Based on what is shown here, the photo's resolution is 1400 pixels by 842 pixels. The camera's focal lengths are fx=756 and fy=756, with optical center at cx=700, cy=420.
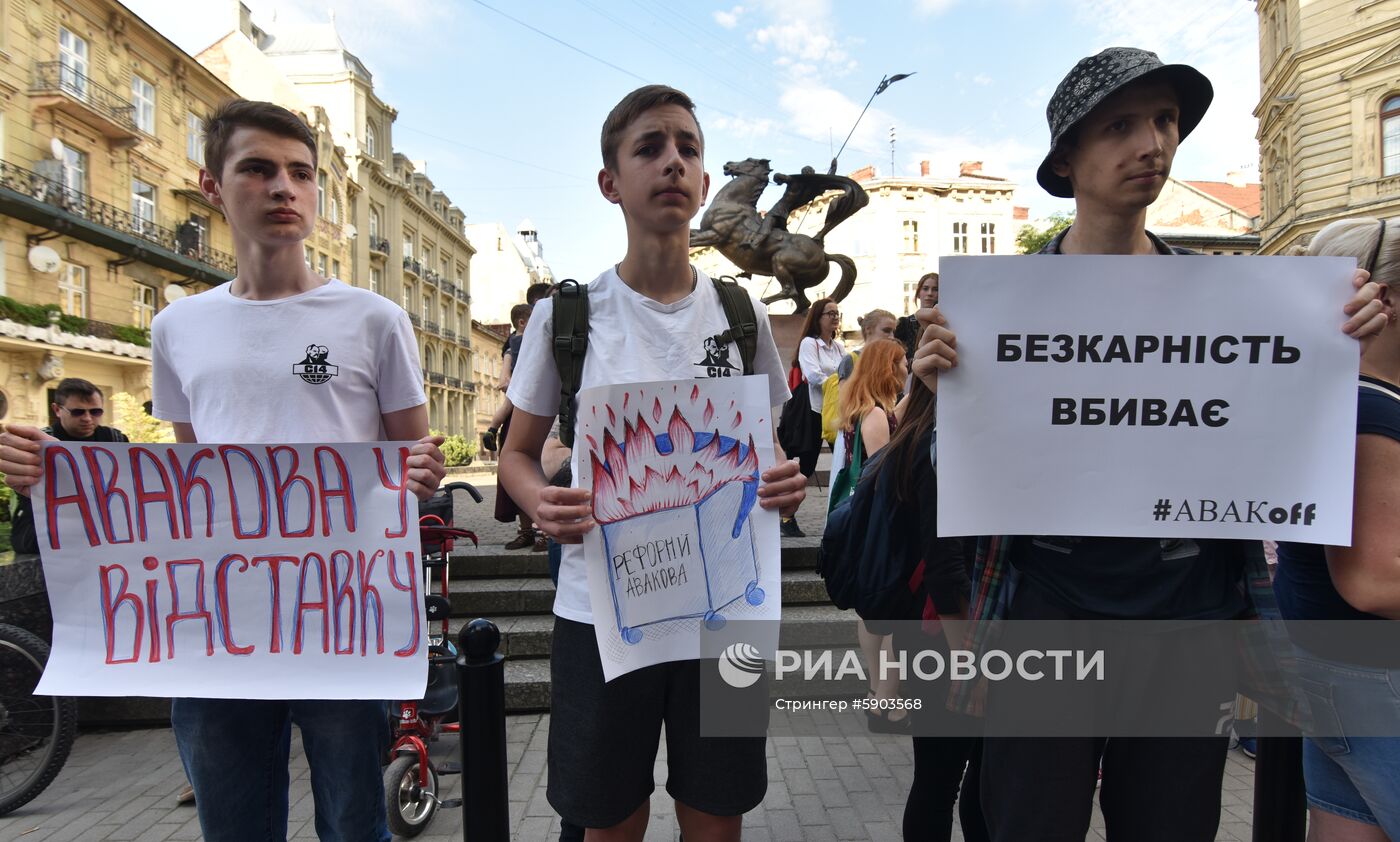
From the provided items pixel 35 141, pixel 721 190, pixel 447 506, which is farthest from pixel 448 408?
pixel 447 506

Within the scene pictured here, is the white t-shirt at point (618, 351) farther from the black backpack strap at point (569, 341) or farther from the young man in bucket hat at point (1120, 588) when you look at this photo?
the young man in bucket hat at point (1120, 588)

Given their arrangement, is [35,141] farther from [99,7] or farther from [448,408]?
[448,408]

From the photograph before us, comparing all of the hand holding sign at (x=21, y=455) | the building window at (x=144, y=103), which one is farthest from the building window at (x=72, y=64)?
the hand holding sign at (x=21, y=455)

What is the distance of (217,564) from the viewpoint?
1860 millimetres

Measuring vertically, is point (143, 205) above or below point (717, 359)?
above

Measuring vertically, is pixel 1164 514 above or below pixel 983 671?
above

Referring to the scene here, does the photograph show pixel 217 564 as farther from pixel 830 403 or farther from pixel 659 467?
pixel 830 403

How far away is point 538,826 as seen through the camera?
318 cm

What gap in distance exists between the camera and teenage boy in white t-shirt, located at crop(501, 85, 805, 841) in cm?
163

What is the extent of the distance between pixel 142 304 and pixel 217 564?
110 feet

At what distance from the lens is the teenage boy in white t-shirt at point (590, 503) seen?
1.63 meters

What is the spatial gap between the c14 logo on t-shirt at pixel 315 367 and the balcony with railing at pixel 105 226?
2406 centimetres

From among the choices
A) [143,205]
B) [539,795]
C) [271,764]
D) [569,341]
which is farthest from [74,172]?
[569,341]

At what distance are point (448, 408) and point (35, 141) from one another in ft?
113
